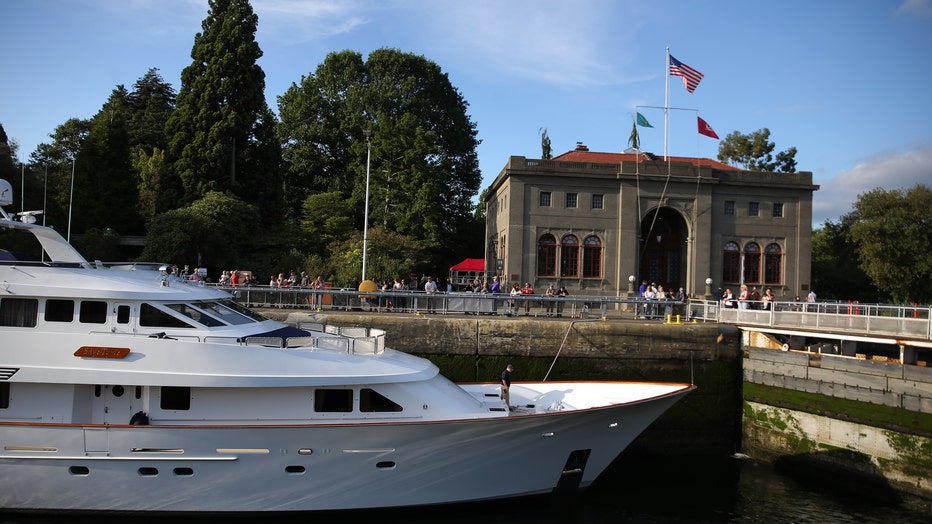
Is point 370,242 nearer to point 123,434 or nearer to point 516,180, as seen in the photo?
point 516,180

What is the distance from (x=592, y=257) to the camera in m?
29.6

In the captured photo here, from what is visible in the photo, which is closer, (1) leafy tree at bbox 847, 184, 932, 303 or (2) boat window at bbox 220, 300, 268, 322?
(2) boat window at bbox 220, 300, 268, 322

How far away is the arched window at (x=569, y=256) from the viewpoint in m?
29.5

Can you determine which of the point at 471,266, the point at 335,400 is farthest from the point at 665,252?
the point at 335,400

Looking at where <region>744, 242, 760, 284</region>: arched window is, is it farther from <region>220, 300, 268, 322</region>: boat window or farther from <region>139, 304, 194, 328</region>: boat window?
<region>139, 304, 194, 328</region>: boat window

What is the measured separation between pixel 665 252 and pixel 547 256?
5952mm

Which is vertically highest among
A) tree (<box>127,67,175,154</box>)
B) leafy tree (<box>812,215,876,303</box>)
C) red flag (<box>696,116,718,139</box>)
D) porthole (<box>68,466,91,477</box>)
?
tree (<box>127,67,175,154</box>)

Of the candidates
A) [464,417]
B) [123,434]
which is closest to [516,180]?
[464,417]

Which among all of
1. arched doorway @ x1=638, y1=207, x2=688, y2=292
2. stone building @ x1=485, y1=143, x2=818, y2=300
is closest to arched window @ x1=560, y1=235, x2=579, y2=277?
stone building @ x1=485, y1=143, x2=818, y2=300

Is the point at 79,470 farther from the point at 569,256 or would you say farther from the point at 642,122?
the point at 642,122

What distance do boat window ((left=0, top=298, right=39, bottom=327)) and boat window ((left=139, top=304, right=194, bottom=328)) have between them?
1.63 m

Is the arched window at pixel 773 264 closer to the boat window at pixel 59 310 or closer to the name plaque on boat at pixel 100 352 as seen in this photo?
the name plaque on boat at pixel 100 352

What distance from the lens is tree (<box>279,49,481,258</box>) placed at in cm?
3938

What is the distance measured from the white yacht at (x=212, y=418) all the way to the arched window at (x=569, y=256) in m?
18.5
